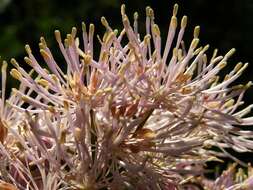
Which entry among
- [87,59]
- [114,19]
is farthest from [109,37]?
[114,19]

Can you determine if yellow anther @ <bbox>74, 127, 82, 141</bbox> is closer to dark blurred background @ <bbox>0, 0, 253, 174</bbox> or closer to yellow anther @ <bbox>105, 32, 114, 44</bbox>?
yellow anther @ <bbox>105, 32, 114, 44</bbox>

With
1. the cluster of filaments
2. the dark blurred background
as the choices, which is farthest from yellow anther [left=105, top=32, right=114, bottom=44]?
the dark blurred background

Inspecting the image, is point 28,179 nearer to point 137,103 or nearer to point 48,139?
point 48,139

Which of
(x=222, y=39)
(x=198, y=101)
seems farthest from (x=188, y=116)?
(x=222, y=39)

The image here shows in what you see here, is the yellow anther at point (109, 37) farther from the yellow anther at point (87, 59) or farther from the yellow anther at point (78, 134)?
the yellow anther at point (78, 134)

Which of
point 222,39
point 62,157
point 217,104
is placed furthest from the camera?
point 222,39

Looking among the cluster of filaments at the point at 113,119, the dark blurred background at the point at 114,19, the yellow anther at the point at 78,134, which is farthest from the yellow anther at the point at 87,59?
the dark blurred background at the point at 114,19

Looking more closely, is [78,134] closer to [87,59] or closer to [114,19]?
[87,59]
